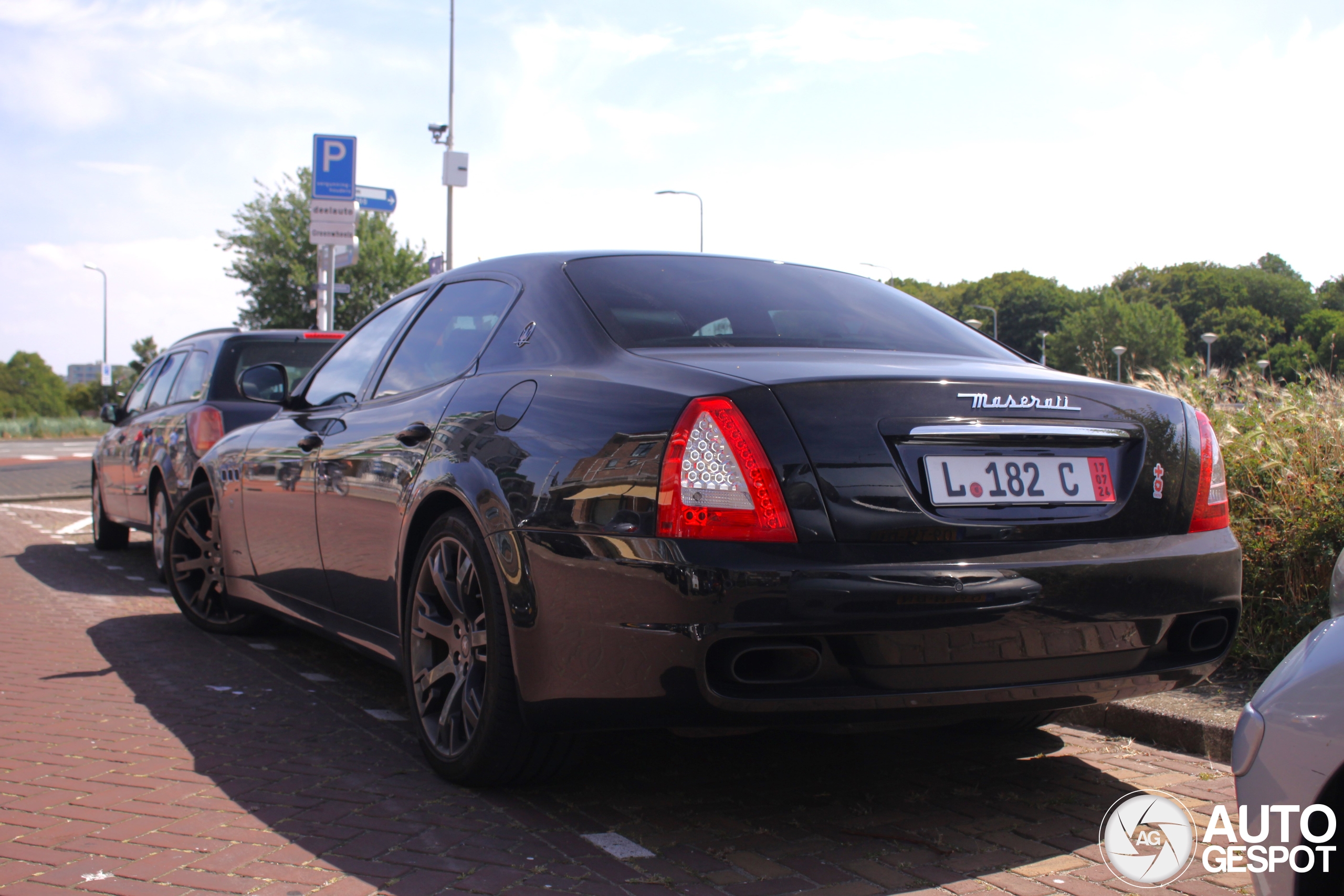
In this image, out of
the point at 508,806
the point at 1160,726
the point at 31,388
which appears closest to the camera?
the point at 508,806

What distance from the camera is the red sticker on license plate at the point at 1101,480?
2.86m

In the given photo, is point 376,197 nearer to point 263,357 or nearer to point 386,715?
point 263,357

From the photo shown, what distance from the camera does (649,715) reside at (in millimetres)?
2666

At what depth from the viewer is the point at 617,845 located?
2887mm

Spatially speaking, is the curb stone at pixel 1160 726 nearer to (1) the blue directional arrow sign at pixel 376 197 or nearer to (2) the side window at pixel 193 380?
(2) the side window at pixel 193 380

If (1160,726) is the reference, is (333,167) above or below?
above

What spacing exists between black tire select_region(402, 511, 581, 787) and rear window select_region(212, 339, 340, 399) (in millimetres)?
4463

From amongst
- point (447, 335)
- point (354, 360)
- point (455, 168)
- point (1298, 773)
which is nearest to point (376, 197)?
point (455, 168)

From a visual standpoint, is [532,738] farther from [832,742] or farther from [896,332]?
[896,332]

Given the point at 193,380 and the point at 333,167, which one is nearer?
the point at 193,380

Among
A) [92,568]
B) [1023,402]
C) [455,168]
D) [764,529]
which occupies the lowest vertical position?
[92,568]

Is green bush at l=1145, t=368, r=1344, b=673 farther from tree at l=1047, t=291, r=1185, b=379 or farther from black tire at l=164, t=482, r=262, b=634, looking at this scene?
tree at l=1047, t=291, r=1185, b=379

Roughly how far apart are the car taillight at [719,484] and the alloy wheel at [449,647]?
0.76 m

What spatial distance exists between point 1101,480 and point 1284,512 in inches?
97.5
